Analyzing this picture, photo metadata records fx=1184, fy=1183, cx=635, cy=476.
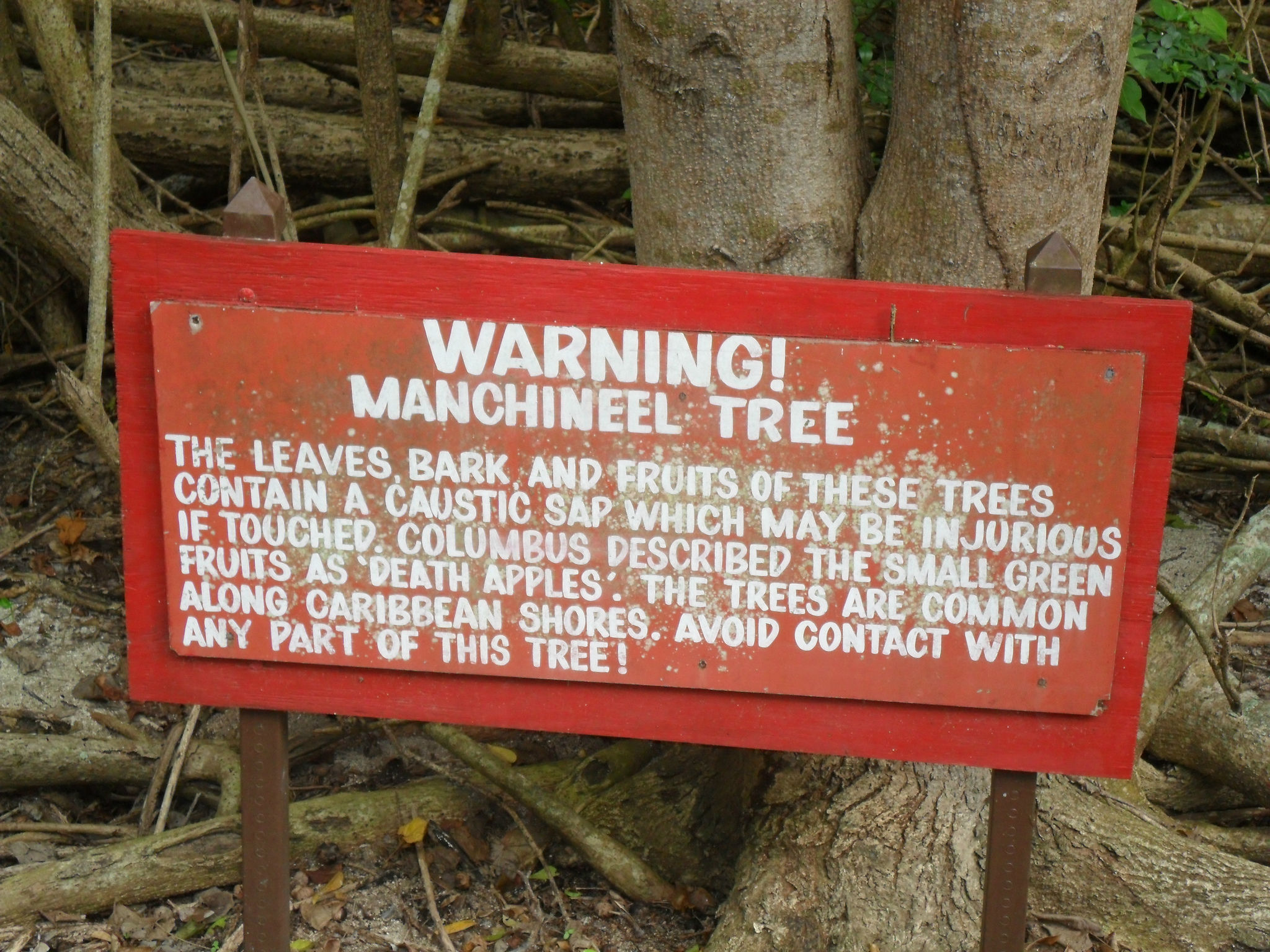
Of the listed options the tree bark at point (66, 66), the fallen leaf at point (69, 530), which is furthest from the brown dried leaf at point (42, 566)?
the tree bark at point (66, 66)

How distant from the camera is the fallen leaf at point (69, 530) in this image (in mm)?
3844

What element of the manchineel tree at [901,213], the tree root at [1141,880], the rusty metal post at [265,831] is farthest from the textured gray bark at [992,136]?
the rusty metal post at [265,831]

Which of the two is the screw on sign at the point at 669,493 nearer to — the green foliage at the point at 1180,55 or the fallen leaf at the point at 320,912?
the fallen leaf at the point at 320,912

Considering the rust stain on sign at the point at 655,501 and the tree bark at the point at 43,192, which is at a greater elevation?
the tree bark at the point at 43,192

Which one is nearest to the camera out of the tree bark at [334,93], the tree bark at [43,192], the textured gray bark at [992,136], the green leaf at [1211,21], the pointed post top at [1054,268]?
the pointed post top at [1054,268]

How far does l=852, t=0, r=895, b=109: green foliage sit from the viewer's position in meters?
3.38

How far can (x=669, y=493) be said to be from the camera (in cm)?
182

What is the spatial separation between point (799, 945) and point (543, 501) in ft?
3.95

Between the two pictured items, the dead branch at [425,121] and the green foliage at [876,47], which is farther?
the green foliage at [876,47]

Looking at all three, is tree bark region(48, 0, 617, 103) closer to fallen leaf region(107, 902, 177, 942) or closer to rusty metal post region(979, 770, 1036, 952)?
fallen leaf region(107, 902, 177, 942)

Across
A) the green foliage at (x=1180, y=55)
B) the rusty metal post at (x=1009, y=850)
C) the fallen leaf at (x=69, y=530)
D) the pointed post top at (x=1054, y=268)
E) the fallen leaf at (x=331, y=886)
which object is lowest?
the fallen leaf at (x=331, y=886)

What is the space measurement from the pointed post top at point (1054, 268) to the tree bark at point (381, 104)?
191cm

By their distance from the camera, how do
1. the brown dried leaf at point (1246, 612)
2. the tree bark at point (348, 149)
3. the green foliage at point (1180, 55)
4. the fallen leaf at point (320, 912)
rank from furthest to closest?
1. the tree bark at point (348, 149)
2. the brown dried leaf at point (1246, 612)
3. the green foliage at point (1180, 55)
4. the fallen leaf at point (320, 912)

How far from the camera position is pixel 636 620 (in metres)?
1.87
